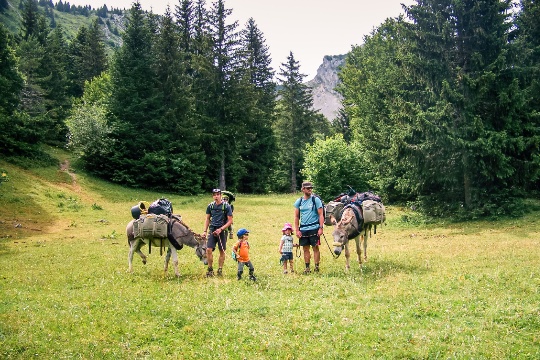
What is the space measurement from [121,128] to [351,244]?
97.3 feet

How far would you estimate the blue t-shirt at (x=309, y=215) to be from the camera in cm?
1152

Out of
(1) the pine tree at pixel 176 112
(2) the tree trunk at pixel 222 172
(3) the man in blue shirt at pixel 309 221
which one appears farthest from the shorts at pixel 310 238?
(2) the tree trunk at pixel 222 172

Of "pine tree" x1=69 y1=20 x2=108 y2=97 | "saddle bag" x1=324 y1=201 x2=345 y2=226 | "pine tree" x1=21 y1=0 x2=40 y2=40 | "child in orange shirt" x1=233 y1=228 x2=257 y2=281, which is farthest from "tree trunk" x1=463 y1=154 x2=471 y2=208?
"pine tree" x1=21 y1=0 x2=40 y2=40

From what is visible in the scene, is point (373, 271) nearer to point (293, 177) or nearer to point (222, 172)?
point (222, 172)

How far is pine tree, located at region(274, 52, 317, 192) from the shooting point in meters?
57.8

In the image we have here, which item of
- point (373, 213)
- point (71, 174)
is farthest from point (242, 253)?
point (71, 174)

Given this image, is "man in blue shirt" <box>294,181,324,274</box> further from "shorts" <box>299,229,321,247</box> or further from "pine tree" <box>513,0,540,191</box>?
"pine tree" <box>513,0,540,191</box>

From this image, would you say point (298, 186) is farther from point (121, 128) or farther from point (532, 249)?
point (532, 249)

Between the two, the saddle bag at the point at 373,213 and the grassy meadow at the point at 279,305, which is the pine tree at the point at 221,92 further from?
the saddle bag at the point at 373,213

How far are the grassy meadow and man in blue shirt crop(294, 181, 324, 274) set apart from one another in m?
0.88

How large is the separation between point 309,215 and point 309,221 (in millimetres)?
176

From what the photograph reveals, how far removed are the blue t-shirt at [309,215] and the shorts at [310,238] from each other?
4.6 inches

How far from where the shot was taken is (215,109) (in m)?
43.4

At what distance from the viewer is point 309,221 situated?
11547mm
